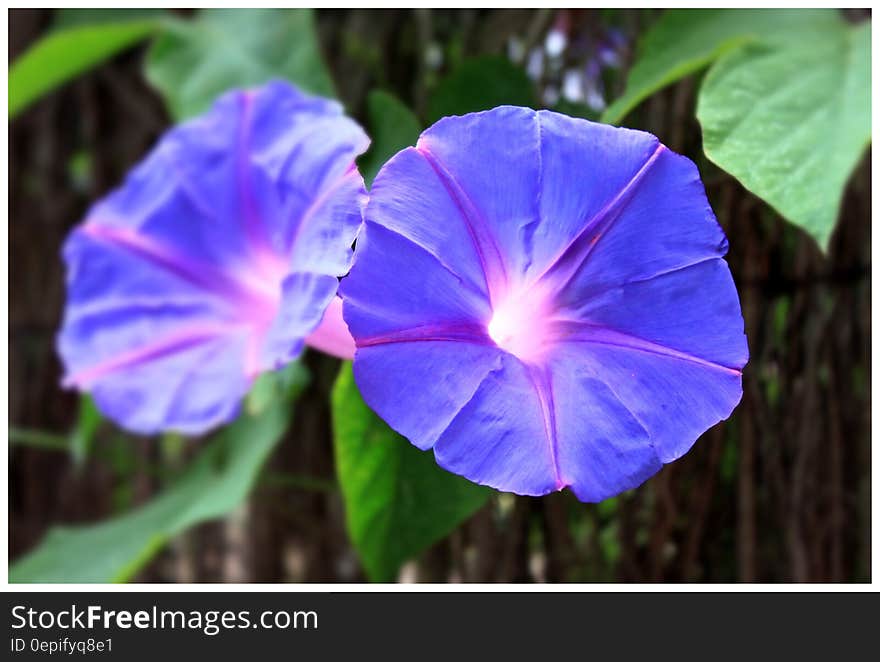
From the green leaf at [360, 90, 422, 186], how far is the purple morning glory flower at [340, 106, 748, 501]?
0.66 feet

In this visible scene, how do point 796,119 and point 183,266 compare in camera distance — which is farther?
point 183,266

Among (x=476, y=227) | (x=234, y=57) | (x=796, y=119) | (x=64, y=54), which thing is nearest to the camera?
(x=476, y=227)

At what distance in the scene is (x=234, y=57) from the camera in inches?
38.1

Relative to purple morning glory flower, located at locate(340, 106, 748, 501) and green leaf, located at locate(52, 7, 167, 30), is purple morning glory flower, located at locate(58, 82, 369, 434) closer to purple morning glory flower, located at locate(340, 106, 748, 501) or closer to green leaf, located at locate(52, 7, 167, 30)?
purple morning glory flower, located at locate(340, 106, 748, 501)

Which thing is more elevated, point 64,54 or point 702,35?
point 64,54

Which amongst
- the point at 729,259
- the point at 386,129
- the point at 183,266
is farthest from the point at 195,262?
the point at 729,259

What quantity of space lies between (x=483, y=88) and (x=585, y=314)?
0.29 m

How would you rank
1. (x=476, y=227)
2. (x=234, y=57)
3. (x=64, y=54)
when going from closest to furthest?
(x=476, y=227) < (x=234, y=57) < (x=64, y=54)

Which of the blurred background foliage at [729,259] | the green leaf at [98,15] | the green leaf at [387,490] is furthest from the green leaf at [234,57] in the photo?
the green leaf at [387,490]

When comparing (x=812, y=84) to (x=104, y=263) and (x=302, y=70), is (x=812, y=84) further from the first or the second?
(x=104, y=263)

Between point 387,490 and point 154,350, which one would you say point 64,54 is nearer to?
point 154,350

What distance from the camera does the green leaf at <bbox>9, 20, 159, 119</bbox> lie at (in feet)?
3.41

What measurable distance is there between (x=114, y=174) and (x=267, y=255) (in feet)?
2.87

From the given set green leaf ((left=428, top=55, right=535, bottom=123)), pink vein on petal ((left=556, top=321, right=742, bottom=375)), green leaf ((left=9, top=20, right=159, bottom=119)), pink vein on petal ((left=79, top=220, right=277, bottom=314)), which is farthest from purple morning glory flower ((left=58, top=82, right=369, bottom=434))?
green leaf ((left=9, top=20, right=159, bottom=119))
